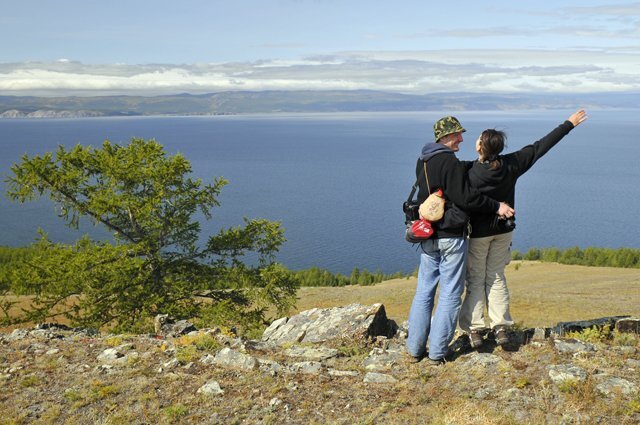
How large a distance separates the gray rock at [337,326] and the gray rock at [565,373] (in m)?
3.10

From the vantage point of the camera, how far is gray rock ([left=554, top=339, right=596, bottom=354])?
7977 millimetres

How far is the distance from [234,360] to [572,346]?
4.83m

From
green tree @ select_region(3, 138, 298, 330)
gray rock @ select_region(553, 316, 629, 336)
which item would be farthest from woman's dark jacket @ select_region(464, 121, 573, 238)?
green tree @ select_region(3, 138, 298, 330)

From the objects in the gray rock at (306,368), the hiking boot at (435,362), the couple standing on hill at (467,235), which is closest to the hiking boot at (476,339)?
the couple standing on hill at (467,235)

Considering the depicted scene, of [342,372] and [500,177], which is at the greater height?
[500,177]

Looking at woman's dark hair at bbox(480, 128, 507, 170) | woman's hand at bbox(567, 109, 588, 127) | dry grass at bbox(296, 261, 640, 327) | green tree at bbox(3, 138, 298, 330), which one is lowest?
dry grass at bbox(296, 261, 640, 327)

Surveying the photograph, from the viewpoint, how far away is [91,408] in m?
7.16

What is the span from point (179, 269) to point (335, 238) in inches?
2672

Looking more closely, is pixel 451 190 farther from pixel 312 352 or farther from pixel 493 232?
pixel 312 352

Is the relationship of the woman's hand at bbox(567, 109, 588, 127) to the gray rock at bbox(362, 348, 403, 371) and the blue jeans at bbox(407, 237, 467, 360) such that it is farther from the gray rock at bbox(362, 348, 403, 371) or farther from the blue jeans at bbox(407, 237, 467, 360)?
the gray rock at bbox(362, 348, 403, 371)

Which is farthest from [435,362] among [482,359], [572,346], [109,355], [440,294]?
[109,355]

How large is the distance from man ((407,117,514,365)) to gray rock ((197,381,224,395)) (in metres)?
2.73

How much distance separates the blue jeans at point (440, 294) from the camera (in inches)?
297

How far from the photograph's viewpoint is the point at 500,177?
746 cm
